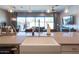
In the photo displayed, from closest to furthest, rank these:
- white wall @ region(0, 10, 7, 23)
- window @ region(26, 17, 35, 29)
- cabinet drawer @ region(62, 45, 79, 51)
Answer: cabinet drawer @ region(62, 45, 79, 51)
white wall @ region(0, 10, 7, 23)
window @ region(26, 17, 35, 29)

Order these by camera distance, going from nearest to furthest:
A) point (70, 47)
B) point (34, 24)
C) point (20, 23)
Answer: point (70, 47) < point (20, 23) < point (34, 24)

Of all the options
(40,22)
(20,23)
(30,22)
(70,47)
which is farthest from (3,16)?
(70,47)

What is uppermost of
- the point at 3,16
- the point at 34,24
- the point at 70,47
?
the point at 3,16

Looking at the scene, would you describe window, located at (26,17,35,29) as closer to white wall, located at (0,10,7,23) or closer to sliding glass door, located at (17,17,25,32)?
sliding glass door, located at (17,17,25,32)

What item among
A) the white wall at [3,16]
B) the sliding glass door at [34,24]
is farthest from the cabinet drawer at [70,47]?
the white wall at [3,16]

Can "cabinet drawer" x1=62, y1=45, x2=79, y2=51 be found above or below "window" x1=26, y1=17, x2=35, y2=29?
below

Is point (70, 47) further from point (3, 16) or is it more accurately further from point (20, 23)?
point (3, 16)

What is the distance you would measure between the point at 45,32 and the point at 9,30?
853 mm

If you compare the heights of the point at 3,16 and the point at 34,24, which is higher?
the point at 3,16

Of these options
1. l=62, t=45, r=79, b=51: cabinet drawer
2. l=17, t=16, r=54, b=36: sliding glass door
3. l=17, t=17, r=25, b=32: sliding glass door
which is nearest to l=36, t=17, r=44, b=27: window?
l=17, t=16, r=54, b=36: sliding glass door

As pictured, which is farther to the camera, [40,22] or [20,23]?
[40,22]

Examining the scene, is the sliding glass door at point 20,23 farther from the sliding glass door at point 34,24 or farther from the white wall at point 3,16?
the white wall at point 3,16

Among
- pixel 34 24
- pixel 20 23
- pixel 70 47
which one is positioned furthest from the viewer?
pixel 34 24
